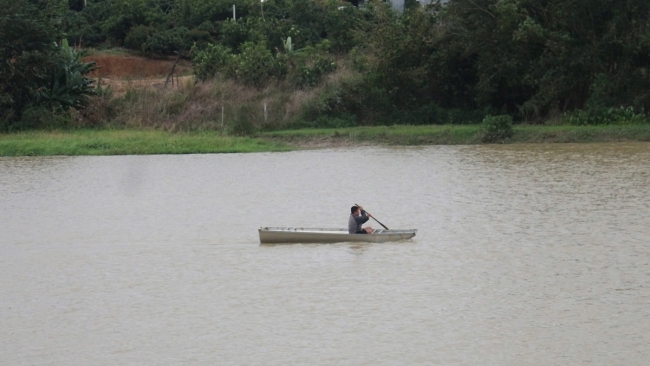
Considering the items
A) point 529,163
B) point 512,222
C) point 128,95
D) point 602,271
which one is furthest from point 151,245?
point 128,95

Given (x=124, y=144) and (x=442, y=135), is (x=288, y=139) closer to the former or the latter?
(x=442, y=135)

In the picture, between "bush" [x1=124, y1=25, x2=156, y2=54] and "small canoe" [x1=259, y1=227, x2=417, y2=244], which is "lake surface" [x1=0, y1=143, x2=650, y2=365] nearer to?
"small canoe" [x1=259, y1=227, x2=417, y2=244]

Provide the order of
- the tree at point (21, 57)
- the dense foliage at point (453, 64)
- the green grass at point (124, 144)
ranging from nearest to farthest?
the green grass at point (124, 144) → the dense foliage at point (453, 64) → the tree at point (21, 57)

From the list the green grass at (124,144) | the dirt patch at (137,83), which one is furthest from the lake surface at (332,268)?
the dirt patch at (137,83)

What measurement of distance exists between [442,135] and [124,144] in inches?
366

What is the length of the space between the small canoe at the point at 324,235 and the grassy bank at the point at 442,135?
566 inches

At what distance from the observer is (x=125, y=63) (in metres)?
42.9

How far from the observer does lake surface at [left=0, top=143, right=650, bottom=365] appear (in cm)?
1135

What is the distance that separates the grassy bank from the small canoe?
14.4 m

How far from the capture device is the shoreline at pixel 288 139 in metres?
29.9

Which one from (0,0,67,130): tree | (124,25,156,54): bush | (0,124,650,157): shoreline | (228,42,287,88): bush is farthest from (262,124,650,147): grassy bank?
(124,25,156,54): bush

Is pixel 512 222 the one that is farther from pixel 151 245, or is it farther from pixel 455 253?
pixel 151 245

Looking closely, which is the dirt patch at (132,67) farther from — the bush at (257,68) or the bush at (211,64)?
the bush at (257,68)

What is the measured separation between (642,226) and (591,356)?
733cm
